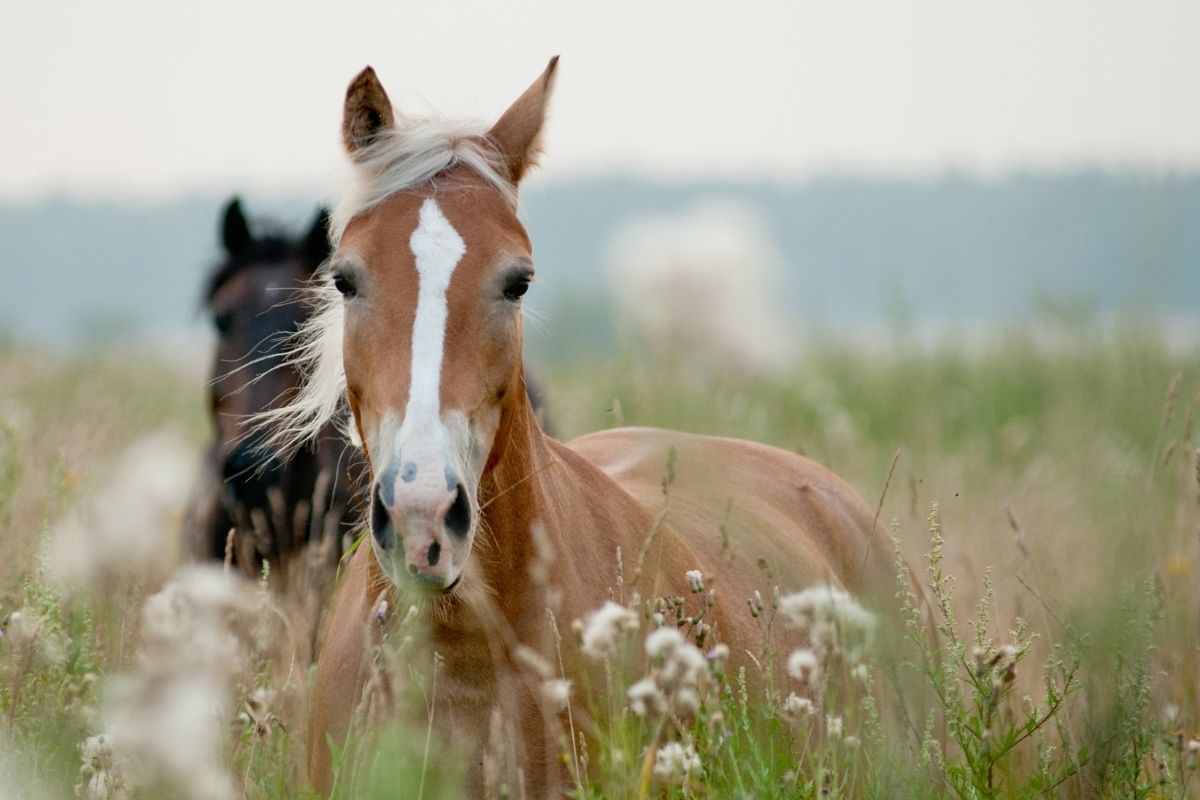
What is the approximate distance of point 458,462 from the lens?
2686 millimetres

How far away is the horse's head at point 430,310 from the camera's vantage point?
8.52ft

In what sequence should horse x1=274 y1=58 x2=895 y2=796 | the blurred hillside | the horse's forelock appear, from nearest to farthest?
1. horse x1=274 y1=58 x2=895 y2=796
2. the horse's forelock
3. the blurred hillside

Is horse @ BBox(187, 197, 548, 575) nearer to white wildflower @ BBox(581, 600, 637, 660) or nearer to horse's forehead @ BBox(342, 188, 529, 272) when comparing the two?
horse's forehead @ BBox(342, 188, 529, 272)

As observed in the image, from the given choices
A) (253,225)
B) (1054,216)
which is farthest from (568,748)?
(1054,216)

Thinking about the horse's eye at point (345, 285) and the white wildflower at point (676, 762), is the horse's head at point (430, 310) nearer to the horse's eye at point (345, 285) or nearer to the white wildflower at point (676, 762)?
the horse's eye at point (345, 285)

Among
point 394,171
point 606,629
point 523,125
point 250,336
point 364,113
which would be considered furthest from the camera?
point 250,336

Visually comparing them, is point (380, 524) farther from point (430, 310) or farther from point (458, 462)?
point (430, 310)

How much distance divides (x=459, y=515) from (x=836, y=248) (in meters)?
128

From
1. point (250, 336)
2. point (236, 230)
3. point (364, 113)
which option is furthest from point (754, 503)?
point (236, 230)

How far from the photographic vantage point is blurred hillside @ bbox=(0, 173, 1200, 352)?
4730 millimetres

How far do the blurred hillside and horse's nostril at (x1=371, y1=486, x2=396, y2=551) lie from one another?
1.26 m

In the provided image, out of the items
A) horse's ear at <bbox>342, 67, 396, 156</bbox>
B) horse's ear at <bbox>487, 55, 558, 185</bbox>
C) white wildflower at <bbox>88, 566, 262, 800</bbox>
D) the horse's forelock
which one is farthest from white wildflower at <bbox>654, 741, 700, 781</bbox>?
horse's ear at <bbox>342, 67, 396, 156</bbox>

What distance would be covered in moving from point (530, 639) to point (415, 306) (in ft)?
2.87

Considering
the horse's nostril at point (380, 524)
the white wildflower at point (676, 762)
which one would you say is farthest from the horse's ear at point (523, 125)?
the white wildflower at point (676, 762)
